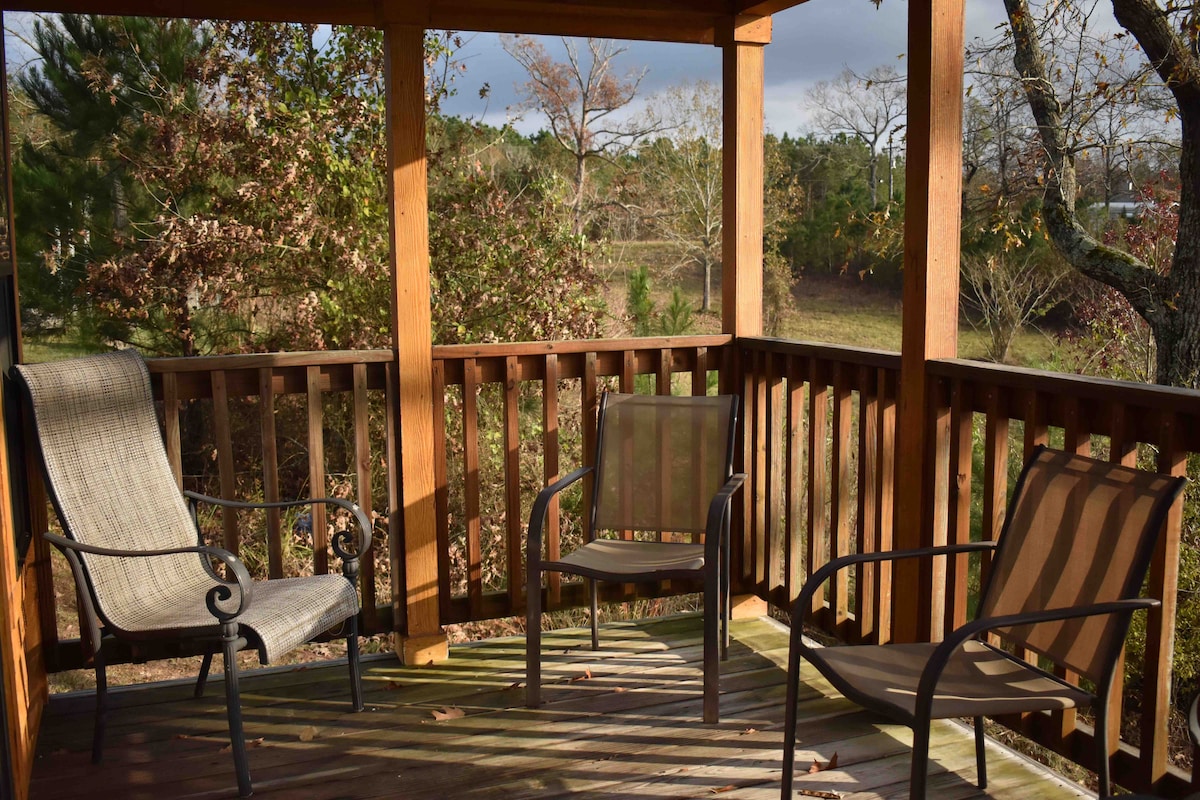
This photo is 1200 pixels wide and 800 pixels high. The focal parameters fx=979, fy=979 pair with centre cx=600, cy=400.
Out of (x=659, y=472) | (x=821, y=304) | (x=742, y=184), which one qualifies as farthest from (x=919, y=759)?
(x=821, y=304)

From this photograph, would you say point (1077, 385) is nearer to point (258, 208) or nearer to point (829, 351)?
point (829, 351)

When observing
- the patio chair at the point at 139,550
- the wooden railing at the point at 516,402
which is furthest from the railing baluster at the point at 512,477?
the patio chair at the point at 139,550

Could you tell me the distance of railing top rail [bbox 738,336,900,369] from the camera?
3.14m

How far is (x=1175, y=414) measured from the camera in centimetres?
215

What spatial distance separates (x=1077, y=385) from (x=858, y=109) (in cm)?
1258

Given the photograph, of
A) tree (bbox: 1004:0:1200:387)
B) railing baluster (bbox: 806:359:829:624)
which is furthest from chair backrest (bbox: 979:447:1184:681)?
tree (bbox: 1004:0:1200:387)

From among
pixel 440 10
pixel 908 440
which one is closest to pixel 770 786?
pixel 908 440

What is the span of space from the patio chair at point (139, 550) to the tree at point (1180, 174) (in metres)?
A: 5.83

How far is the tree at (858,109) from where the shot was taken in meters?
12.8

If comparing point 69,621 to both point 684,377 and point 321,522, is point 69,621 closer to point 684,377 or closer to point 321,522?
point 321,522

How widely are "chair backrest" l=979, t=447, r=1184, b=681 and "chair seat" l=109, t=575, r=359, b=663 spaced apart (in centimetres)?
180

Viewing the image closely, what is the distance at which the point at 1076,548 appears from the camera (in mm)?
2184

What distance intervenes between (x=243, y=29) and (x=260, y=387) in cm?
436

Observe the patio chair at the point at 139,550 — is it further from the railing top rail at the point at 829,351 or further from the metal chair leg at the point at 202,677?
the railing top rail at the point at 829,351
